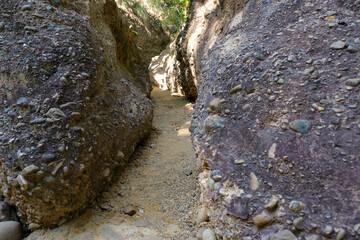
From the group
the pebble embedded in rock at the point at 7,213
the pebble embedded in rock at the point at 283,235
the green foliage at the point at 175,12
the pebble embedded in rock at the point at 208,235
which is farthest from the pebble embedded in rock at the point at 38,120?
the green foliage at the point at 175,12

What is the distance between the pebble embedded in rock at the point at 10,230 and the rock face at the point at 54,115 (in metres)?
0.06

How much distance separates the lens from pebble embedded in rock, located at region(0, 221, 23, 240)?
61.5 inches

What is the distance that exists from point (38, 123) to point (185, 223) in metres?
1.08

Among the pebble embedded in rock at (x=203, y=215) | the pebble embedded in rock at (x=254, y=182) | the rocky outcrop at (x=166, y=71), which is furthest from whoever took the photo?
the rocky outcrop at (x=166, y=71)

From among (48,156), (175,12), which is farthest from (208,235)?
(175,12)

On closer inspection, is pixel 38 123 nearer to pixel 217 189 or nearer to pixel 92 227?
pixel 92 227

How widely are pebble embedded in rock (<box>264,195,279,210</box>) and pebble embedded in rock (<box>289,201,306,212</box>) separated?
0.20 feet

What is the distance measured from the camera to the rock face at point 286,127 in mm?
1132

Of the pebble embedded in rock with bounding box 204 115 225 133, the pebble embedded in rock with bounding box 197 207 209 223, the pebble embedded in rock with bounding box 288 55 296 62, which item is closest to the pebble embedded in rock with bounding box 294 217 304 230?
the pebble embedded in rock with bounding box 197 207 209 223

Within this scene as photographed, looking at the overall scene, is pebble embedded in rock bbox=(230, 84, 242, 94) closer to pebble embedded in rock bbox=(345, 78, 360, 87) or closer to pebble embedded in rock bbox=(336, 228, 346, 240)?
pebble embedded in rock bbox=(345, 78, 360, 87)

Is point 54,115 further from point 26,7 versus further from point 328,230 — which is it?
point 328,230

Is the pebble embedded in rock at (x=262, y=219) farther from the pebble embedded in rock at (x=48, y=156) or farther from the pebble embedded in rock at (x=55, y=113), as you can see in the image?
the pebble embedded in rock at (x=55, y=113)

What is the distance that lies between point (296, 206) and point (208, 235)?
50cm

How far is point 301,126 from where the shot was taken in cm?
132
